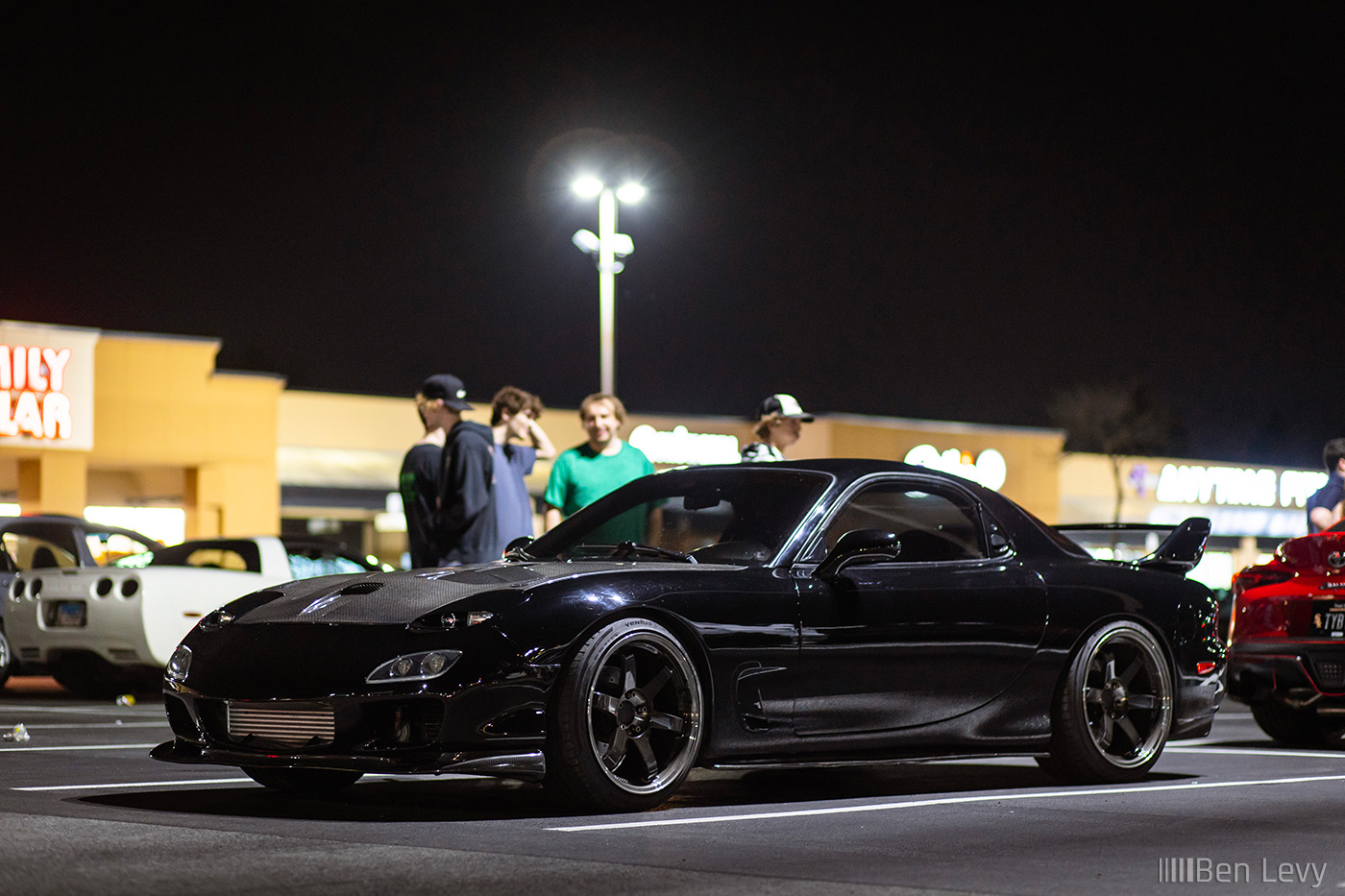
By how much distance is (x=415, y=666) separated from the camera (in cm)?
603

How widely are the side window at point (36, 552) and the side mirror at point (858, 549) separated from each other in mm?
10015

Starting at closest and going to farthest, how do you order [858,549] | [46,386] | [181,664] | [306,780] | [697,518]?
[181,664] → [306,780] → [858,549] → [697,518] → [46,386]

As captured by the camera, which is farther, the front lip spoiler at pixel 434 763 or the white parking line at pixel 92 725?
the white parking line at pixel 92 725

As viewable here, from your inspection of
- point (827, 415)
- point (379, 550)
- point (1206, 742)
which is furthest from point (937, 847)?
point (379, 550)

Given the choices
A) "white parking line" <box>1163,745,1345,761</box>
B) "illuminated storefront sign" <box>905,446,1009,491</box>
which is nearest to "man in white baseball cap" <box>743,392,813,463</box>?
"white parking line" <box>1163,745,1345,761</box>

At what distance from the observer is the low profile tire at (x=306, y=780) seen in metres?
6.72

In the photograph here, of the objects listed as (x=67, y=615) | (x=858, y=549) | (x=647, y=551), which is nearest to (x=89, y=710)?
(x=67, y=615)

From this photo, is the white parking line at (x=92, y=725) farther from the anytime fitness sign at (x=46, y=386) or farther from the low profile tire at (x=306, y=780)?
the anytime fitness sign at (x=46, y=386)

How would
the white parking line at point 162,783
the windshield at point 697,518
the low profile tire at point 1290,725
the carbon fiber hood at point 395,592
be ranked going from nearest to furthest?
the carbon fiber hood at point 395,592, the white parking line at point 162,783, the windshield at point 697,518, the low profile tire at point 1290,725

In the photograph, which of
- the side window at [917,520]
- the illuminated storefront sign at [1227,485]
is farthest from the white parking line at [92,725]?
the illuminated storefront sign at [1227,485]

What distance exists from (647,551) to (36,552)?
9988 millimetres

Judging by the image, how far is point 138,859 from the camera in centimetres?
506

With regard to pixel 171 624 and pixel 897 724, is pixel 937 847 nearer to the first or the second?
pixel 897 724

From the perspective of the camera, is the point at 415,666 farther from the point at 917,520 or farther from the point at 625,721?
the point at 917,520
